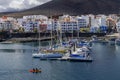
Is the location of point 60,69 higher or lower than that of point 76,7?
lower

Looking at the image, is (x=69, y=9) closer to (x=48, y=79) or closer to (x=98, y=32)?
(x=98, y=32)

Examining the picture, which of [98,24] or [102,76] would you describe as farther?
[98,24]

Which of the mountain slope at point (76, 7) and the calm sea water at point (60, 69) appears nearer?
the calm sea water at point (60, 69)

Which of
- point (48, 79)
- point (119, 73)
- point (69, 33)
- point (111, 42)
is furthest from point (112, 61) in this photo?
point (69, 33)

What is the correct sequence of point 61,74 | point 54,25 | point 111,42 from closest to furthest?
point 61,74, point 111,42, point 54,25

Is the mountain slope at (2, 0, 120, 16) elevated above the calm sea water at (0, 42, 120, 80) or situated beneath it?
elevated above

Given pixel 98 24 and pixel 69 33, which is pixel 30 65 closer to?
pixel 69 33

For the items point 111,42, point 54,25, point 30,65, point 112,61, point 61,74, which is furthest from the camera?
point 54,25

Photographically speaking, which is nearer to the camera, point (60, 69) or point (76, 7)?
point (60, 69)

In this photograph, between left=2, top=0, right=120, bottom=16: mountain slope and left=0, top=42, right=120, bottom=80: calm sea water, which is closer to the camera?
left=0, top=42, right=120, bottom=80: calm sea water

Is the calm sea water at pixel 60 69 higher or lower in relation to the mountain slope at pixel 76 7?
lower

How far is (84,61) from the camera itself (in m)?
25.3

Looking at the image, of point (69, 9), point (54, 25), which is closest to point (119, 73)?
point (54, 25)

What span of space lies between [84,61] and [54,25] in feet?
97.4
